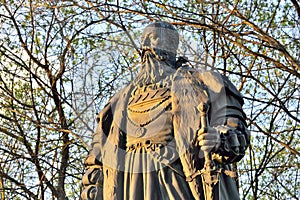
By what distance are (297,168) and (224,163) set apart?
715 centimetres

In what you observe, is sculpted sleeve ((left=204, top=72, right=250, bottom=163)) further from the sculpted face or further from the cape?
the sculpted face

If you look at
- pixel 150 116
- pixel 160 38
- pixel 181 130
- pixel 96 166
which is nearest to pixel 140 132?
pixel 150 116

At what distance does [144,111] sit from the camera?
516cm

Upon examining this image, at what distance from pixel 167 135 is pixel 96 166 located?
648 mm

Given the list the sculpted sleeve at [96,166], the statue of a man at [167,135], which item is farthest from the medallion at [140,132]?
the sculpted sleeve at [96,166]

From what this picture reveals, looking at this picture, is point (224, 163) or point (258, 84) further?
point (258, 84)

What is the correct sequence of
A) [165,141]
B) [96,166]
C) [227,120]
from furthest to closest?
[96,166] < [165,141] < [227,120]

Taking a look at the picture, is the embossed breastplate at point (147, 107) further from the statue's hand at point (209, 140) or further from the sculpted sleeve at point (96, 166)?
the statue's hand at point (209, 140)

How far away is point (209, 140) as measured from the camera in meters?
4.54

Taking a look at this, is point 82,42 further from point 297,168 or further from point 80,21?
point 297,168

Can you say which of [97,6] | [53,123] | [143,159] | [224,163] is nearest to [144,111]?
[143,159]

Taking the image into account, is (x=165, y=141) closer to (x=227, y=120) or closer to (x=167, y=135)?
(x=167, y=135)

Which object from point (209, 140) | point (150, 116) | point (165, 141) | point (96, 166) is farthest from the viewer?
point (96, 166)

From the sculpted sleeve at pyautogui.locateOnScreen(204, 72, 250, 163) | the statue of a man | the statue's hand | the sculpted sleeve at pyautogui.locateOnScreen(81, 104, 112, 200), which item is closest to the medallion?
the statue of a man
